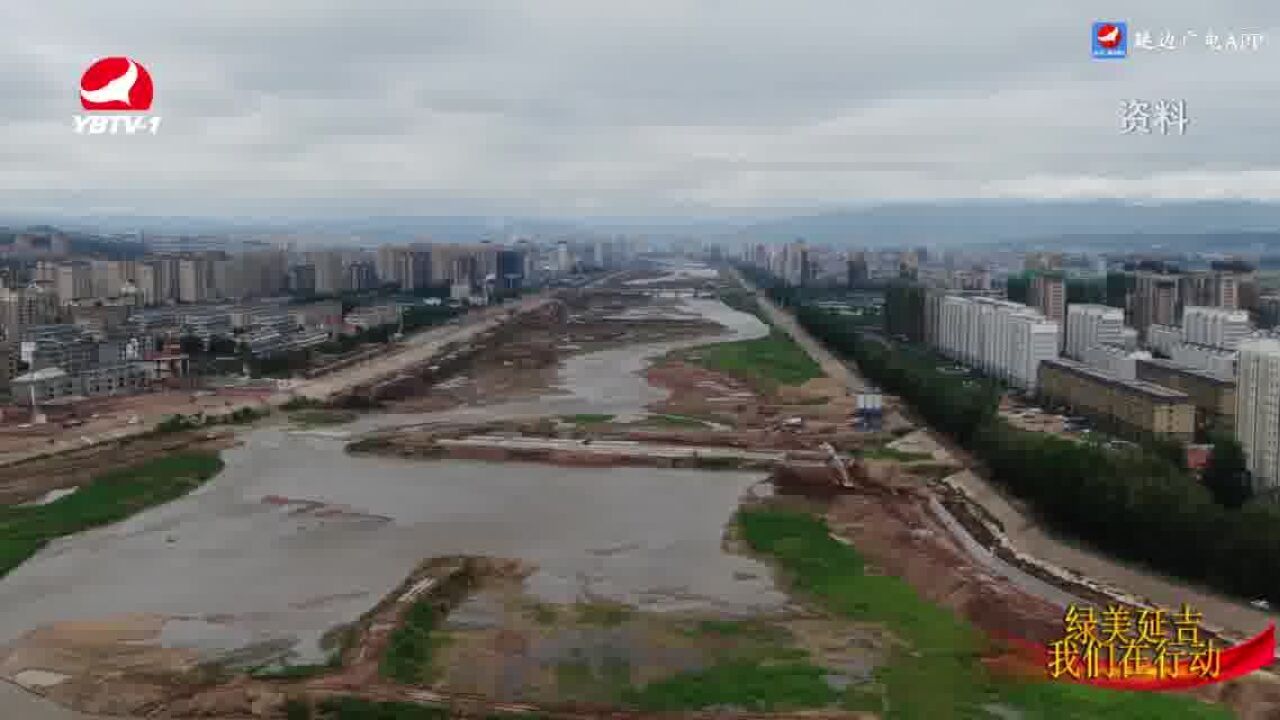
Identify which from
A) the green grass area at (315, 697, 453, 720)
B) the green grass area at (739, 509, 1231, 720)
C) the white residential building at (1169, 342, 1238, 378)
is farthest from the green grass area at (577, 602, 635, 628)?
the white residential building at (1169, 342, 1238, 378)

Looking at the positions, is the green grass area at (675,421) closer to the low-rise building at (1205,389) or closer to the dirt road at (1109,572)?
the dirt road at (1109,572)

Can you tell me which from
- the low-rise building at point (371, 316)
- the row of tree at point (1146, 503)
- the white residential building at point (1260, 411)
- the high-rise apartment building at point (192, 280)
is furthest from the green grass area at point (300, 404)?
the high-rise apartment building at point (192, 280)

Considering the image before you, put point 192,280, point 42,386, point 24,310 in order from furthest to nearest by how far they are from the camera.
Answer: point 192,280 → point 24,310 → point 42,386

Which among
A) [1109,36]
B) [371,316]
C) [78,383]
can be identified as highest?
[1109,36]

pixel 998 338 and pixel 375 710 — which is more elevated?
pixel 998 338

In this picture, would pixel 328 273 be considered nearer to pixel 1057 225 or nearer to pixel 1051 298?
pixel 1051 298

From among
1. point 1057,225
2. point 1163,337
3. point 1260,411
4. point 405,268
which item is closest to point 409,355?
point 1163,337

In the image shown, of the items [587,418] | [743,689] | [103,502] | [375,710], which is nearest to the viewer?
[375,710]

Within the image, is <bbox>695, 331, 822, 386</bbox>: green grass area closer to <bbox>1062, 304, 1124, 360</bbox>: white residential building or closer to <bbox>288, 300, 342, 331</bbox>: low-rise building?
<bbox>1062, 304, 1124, 360</bbox>: white residential building
